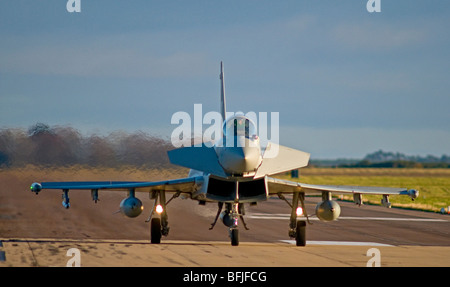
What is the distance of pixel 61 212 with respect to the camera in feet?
106

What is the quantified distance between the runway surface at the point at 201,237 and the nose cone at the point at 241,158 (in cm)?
220

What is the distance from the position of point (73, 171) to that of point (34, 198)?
1216 cm

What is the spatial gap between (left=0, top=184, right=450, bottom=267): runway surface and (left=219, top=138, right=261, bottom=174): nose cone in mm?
2201

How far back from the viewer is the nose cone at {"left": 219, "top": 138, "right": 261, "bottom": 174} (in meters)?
17.3

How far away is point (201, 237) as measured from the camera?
23828mm

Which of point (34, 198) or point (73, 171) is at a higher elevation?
point (73, 171)

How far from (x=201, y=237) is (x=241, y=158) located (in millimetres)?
7276

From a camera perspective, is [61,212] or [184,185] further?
[61,212]
